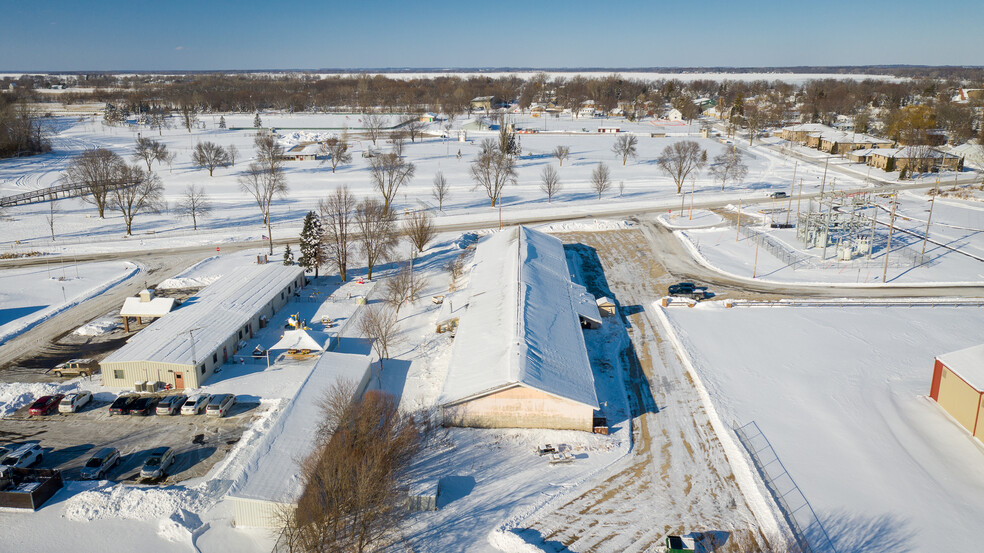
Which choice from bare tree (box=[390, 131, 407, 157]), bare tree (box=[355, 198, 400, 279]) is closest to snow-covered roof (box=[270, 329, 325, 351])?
bare tree (box=[355, 198, 400, 279])

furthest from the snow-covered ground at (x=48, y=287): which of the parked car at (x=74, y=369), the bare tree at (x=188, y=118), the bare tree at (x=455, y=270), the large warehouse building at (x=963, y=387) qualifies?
the bare tree at (x=188, y=118)

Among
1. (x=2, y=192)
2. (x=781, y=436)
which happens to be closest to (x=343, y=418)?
(x=781, y=436)

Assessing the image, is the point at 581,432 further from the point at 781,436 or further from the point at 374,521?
the point at 374,521

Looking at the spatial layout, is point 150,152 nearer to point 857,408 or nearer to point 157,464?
point 157,464

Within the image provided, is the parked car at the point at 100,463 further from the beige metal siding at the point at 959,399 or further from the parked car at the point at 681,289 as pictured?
the beige metal siding at the point at 959,399

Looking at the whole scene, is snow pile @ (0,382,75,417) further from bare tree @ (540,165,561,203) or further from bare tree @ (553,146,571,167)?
bare tree @ (553,146,571,167)

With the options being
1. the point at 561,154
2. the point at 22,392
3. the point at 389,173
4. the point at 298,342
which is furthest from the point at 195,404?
the point at 561,154
